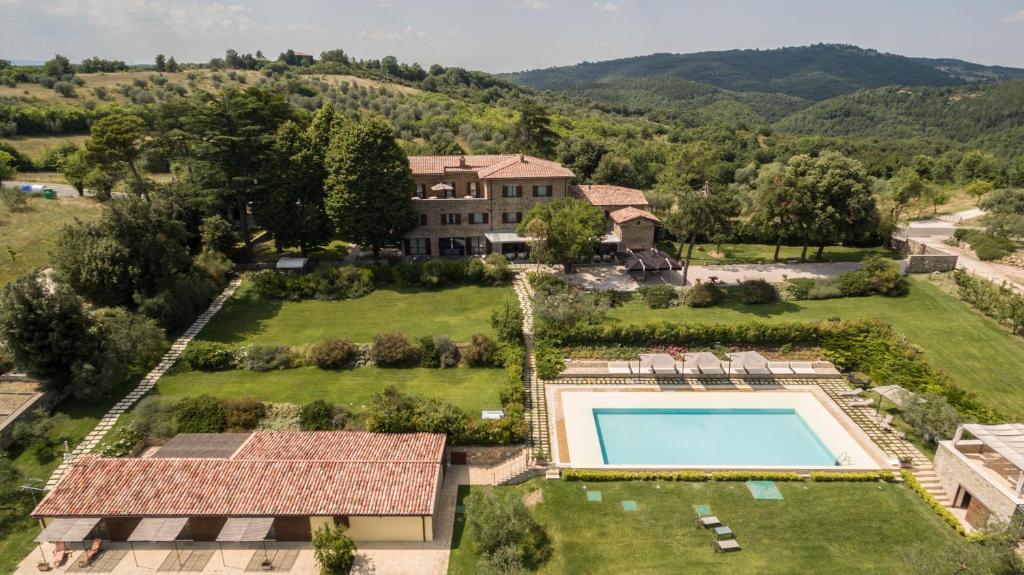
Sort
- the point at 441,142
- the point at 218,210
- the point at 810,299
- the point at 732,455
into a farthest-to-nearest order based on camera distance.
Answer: the point at 441,142, the point at 218,210, the point at 810,299, the point at 732,455

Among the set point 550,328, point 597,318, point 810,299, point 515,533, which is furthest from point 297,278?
point 810,299

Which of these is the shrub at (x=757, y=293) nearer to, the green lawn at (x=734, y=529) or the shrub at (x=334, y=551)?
the green lawn at (x=734, y=529)

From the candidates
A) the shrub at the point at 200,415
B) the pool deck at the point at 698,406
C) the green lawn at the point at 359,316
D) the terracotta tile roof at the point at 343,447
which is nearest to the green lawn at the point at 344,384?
the shrub at the point at 200,415

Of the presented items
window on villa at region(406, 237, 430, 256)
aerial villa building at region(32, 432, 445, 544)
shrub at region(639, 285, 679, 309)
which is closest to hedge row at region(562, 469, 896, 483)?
aerial villa building at region(32, 432, 445, 544)

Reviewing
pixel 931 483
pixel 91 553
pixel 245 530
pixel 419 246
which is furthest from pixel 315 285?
pixel 931 483

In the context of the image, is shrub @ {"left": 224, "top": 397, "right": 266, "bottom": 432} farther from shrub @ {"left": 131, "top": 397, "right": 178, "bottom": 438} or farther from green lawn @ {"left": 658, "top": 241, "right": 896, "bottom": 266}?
green lawn @ {"left": 658, "top": 241, "right": 896, "bottom": 266}

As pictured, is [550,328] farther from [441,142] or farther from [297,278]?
[441,142]

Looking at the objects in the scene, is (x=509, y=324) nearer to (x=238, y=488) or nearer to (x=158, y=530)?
(x=238, y=488)
